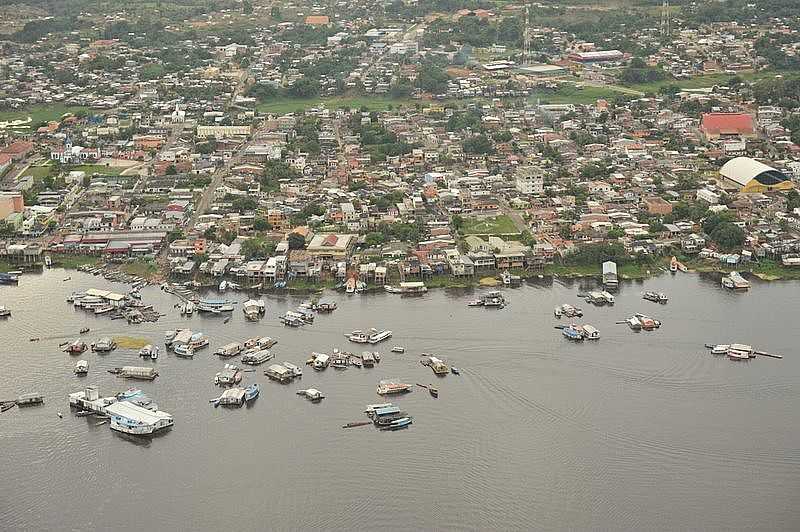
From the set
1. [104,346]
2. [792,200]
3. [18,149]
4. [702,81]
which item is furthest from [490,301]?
[702,81]

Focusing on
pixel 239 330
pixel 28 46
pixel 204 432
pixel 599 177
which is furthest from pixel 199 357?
pixel 28 46

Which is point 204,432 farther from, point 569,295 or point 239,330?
point 569,295

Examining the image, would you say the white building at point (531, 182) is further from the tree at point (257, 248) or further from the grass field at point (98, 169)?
the grass field at point (98, 169)

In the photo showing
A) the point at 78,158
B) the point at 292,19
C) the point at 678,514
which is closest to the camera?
the point at 678,514

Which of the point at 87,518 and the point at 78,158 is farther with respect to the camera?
the point at 78,158

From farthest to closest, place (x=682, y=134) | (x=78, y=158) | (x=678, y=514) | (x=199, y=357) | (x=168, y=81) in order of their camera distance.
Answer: (x=168, y=81)
(x=682, y=134)
(x=78, y=158)
(x=199, y=357)
(x=678, y=514)

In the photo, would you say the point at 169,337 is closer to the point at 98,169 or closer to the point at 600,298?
the point at 600,298

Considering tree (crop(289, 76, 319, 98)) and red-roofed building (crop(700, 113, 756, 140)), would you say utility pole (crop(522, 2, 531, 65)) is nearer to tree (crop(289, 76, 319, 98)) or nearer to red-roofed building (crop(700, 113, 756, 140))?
tree (crop(289, 76, 319, 98))
